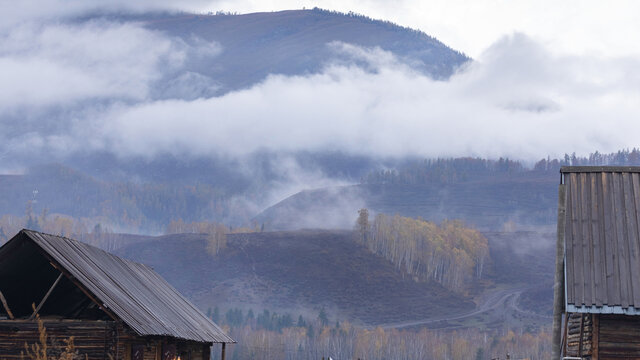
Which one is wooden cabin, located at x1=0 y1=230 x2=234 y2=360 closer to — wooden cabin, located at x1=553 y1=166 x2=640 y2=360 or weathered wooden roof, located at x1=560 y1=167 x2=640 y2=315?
wooden cabin, located at x1=553 y1=166 x2=640 y2=360

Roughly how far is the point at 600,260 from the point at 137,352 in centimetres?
1548

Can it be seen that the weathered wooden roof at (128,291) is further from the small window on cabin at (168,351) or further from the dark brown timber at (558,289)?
the dark brown timber at (558,289)

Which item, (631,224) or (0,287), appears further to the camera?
(0,287)

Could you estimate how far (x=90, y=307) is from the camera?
114ft

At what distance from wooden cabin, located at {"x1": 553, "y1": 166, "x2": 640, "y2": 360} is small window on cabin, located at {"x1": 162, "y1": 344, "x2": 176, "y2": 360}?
15.5 metres

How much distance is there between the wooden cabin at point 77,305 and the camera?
31969mm

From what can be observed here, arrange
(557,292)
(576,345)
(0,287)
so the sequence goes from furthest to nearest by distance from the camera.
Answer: (0,287) → (576,345) → (557,292)

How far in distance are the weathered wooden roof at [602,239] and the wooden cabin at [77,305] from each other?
13.6 m

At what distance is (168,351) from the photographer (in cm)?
3775

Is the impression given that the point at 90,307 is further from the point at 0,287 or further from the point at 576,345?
the point at 576,345

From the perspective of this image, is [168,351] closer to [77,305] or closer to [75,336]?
[77,305]

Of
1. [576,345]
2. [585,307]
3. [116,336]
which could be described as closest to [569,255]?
[585,307]

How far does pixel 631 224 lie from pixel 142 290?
20094 millimetres

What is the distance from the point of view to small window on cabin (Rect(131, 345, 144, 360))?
1318 inches
